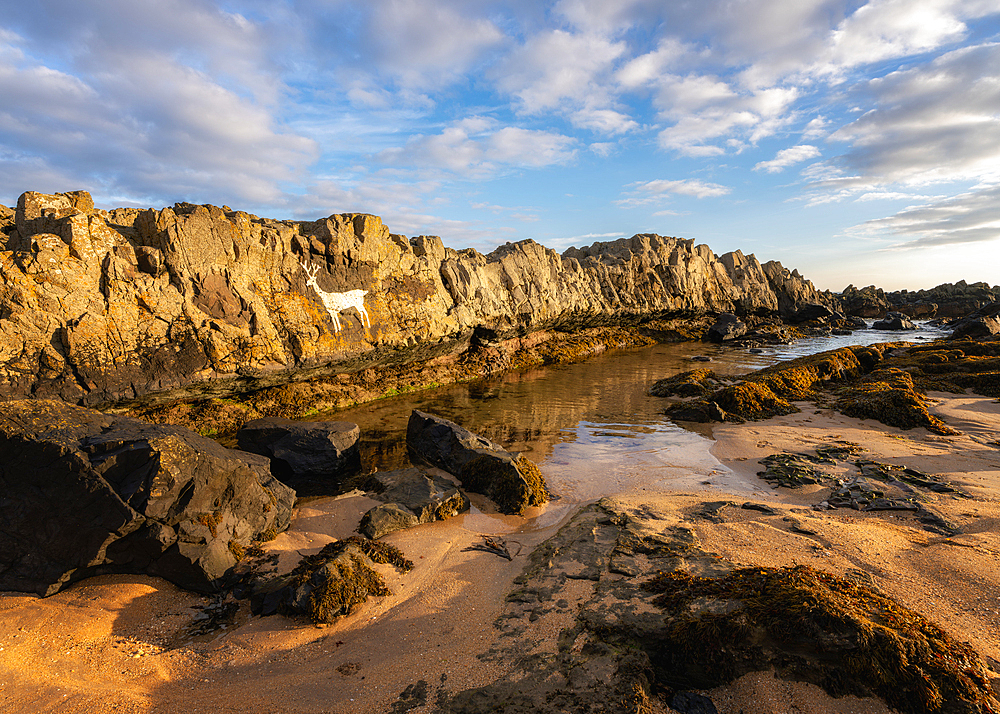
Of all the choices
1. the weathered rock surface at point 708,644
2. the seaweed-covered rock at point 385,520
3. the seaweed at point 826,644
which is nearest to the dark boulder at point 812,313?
the weathered rock surface at point 708,644

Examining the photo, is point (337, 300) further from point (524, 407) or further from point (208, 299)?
A: point (524, 407)

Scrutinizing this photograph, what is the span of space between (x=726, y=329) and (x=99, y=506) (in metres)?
43.2

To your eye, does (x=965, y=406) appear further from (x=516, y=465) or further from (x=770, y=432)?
(x=516, y=465)

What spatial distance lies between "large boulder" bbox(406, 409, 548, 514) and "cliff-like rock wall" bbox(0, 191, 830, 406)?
22.2 ft

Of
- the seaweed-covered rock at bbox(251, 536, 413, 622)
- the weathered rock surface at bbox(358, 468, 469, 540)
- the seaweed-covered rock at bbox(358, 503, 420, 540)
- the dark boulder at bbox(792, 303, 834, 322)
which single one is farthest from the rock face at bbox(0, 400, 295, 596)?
the dark boulder at bbox(792, 303, 834, 322)

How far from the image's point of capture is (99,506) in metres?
5.94

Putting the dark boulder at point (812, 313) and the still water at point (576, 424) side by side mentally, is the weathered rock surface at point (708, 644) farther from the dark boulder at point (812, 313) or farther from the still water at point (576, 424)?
the dark boulder at point (812, 313)

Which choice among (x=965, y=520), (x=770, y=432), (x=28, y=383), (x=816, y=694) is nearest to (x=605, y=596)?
(x=816, y=694)

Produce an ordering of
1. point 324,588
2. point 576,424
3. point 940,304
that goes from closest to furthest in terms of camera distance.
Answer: point 324,588, point 576,424, point 940,304

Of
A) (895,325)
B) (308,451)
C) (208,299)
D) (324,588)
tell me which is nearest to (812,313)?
(895,325)

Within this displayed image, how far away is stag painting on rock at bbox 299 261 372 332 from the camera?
1634 centimetres

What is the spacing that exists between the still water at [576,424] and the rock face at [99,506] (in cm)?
529

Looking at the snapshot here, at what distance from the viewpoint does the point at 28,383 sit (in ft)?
34.8

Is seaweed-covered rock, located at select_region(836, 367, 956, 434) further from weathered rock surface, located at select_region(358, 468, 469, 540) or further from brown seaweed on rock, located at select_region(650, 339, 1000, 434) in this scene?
weathered rock surface, located at select_region(358, 468, 469, 540)
